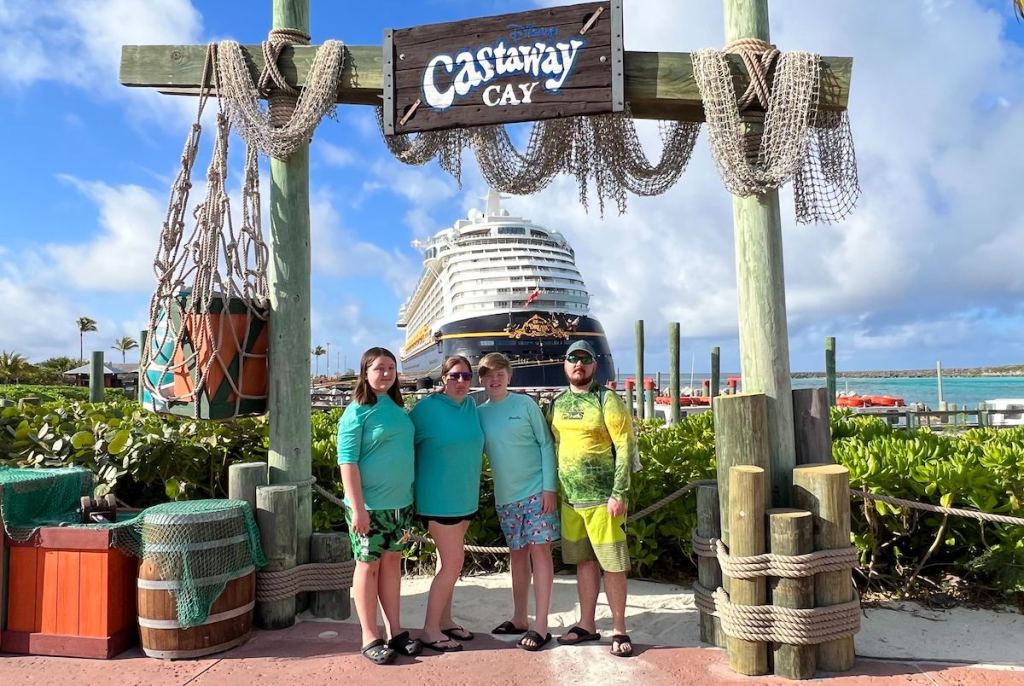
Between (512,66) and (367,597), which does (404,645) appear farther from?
(512,66)

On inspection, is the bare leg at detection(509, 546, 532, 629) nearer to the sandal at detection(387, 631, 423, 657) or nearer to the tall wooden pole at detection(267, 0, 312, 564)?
the sandal at detection(387, 631, 423, 657)

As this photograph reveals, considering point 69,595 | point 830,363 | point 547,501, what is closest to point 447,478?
point 547,501

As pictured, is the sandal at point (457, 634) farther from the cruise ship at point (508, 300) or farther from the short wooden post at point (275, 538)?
the cruise ship at point (508, 300)

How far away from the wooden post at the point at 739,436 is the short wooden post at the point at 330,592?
1.99m

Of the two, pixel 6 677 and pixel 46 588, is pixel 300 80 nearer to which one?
pixel 46 588

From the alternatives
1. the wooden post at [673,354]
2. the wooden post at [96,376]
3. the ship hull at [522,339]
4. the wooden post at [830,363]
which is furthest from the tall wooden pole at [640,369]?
the wooden post at [96,376]

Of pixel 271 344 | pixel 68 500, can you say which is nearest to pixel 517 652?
pixel 271 344

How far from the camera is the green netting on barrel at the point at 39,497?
3064mm

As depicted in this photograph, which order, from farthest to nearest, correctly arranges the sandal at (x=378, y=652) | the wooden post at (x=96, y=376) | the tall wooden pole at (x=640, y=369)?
the tall wooden pole at (x=640, y=369)
the wooden post at (x=96, y=376)
the sandal at (x=378, y=652)

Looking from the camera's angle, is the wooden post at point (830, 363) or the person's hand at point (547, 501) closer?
the person's hand at point (547, 501)

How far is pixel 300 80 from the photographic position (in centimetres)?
352

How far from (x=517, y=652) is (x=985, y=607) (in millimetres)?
2675

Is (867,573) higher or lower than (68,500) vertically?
lower

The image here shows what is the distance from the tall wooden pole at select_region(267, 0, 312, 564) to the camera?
3535 millimetres
